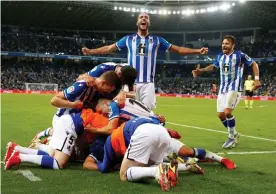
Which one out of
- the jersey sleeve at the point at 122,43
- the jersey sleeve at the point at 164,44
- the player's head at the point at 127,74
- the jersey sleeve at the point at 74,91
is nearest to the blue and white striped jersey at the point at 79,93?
the jersey sleeve at the point at 74,91

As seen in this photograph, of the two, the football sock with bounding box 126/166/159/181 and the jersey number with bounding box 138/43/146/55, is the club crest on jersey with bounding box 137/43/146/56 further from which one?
the football sock with bounding box 126/166/159/181

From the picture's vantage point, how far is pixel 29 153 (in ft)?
18.0

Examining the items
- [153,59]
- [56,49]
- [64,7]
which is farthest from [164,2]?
[153,59]

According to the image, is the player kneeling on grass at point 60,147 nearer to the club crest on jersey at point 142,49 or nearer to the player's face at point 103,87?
the player's face at point 103,87

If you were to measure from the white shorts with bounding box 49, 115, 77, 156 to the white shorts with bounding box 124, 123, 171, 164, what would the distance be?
110 centimetres

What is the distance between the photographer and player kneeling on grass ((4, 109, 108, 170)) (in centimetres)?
508

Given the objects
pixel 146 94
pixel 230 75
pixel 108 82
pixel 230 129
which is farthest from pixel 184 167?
pixel 230 75

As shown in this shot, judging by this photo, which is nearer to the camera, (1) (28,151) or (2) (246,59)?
(1) (28,151)

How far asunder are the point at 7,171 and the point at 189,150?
2.43 metres

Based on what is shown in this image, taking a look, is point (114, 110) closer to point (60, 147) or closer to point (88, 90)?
point (88, 90)

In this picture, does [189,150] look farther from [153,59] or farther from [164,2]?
[164,2]

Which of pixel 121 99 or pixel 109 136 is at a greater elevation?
pixel 121 99

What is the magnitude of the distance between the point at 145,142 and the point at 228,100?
4332 millimetres

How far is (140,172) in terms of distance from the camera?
4270mm
